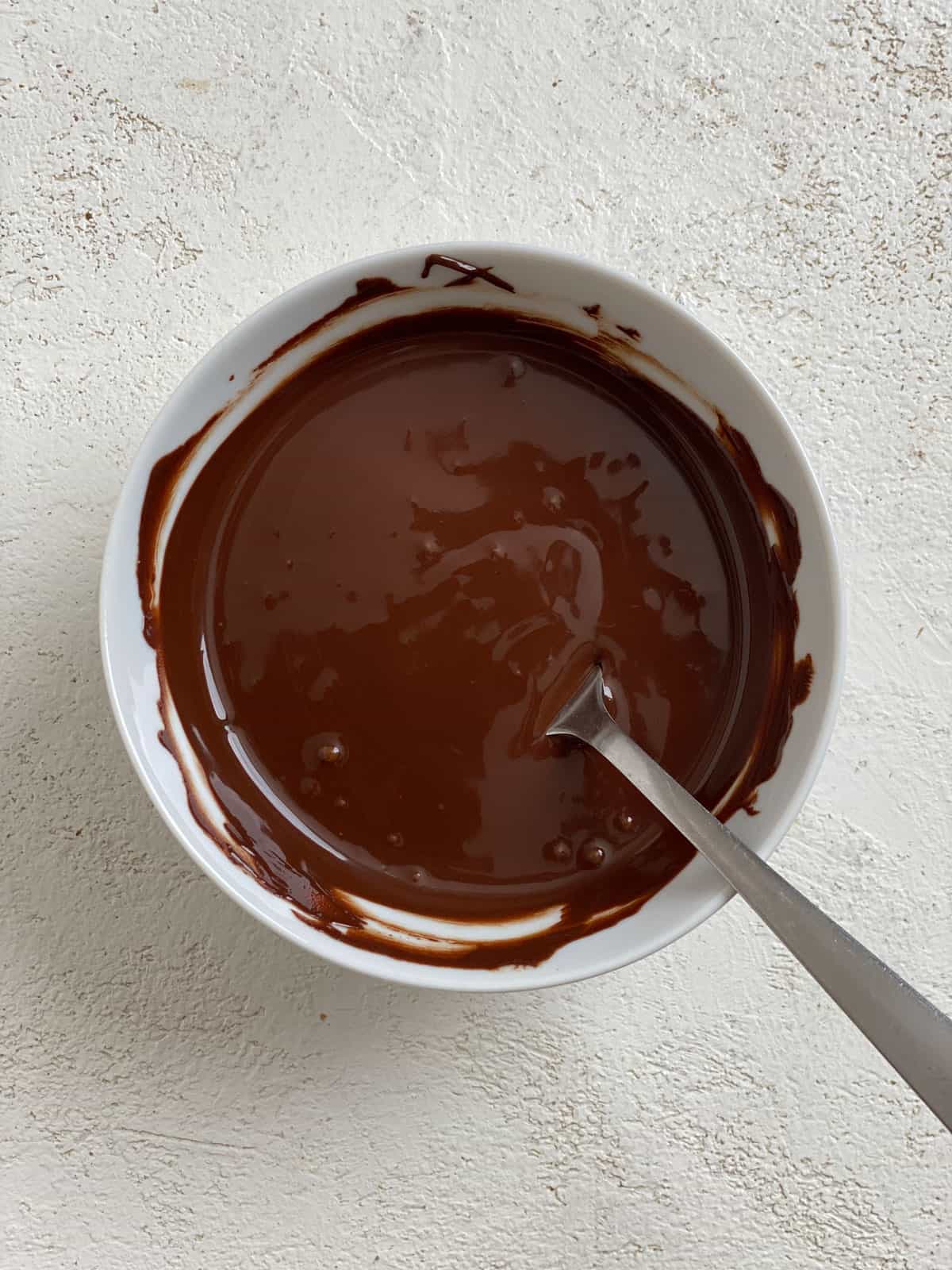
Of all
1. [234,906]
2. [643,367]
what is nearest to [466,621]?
[643,367]

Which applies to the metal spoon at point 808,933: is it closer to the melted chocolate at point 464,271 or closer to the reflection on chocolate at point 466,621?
the reflection on chocolate at point 466,621

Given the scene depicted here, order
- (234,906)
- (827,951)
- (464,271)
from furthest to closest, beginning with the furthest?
(234,906) → (464,271) → (827,951)

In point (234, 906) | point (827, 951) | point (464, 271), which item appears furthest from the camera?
point (234, 906)

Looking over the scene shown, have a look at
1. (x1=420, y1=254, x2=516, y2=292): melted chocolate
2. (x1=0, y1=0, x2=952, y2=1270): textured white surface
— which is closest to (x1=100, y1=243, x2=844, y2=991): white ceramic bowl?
(x1=420, y1=254, x2=516, y2=292): melted chocolate

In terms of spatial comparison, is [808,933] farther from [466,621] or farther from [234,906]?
[234,906]

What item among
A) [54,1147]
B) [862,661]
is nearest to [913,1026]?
[862,661]

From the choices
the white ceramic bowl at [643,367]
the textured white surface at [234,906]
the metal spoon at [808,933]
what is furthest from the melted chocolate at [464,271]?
the metal spoon at [808,933]

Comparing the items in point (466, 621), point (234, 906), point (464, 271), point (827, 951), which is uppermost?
point (464, 271)

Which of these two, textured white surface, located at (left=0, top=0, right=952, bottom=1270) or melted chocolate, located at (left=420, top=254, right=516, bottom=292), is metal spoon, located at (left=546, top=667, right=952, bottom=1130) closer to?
textured white surface, located at (left=0, top=0, right=952, bottom=1270)
